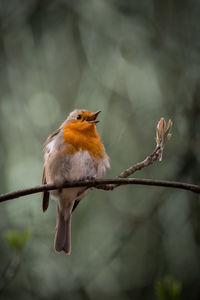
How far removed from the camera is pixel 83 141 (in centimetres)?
371

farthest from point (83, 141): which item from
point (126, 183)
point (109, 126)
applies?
point (109, 126)

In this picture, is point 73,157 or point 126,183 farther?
point 73,157

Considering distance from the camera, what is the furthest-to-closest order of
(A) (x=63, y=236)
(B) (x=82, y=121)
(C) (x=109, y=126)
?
(C) (x=109, y=126), (A) (x=63, y=236), (B) (x=82, y=121)

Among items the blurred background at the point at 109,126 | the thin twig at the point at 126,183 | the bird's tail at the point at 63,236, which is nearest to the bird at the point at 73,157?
the bird's tail at the point at 63,236

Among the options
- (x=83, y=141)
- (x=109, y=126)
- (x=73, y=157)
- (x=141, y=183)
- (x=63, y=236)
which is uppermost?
(x=109, y=126)

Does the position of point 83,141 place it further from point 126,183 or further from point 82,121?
point 126,183

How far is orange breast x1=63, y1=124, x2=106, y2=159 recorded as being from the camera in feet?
12.0

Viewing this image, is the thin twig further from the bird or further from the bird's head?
the bird's head

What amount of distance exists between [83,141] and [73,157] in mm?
201

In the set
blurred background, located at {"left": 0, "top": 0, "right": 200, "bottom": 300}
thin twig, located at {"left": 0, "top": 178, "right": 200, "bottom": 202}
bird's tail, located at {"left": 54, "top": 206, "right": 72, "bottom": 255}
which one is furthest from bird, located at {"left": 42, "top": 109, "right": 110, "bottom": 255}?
thin twig, located at {"left": 0, "top": 178, "right": 200, "bottom": 202}

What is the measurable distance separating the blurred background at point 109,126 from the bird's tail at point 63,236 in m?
0.54

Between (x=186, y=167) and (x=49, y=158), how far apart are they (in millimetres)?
1669

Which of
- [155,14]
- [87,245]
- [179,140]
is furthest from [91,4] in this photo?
[87,245]

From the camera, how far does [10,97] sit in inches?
282
